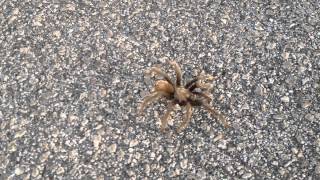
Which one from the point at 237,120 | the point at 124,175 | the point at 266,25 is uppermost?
the point at 266,25

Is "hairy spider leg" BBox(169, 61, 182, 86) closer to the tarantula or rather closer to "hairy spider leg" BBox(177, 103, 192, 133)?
the tarantula

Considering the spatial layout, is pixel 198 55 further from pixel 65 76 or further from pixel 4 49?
pixel 4 49

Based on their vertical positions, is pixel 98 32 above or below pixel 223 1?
below

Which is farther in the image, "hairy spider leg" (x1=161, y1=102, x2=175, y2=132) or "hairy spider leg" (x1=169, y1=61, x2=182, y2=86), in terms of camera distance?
"hairy spider leg" (x1=169, y1=61, x2=182, y2=86)

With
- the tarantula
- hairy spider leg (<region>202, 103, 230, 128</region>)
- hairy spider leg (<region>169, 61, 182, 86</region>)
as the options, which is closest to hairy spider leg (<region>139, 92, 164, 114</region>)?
the tarantula

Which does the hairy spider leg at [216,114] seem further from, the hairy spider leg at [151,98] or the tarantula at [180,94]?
the hairy spider leg at [151,98]

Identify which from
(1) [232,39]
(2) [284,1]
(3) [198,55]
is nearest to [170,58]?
(3) [198,55]

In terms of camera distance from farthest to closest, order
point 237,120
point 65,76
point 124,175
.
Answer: point 65,76, point 237,120, point 124,175
